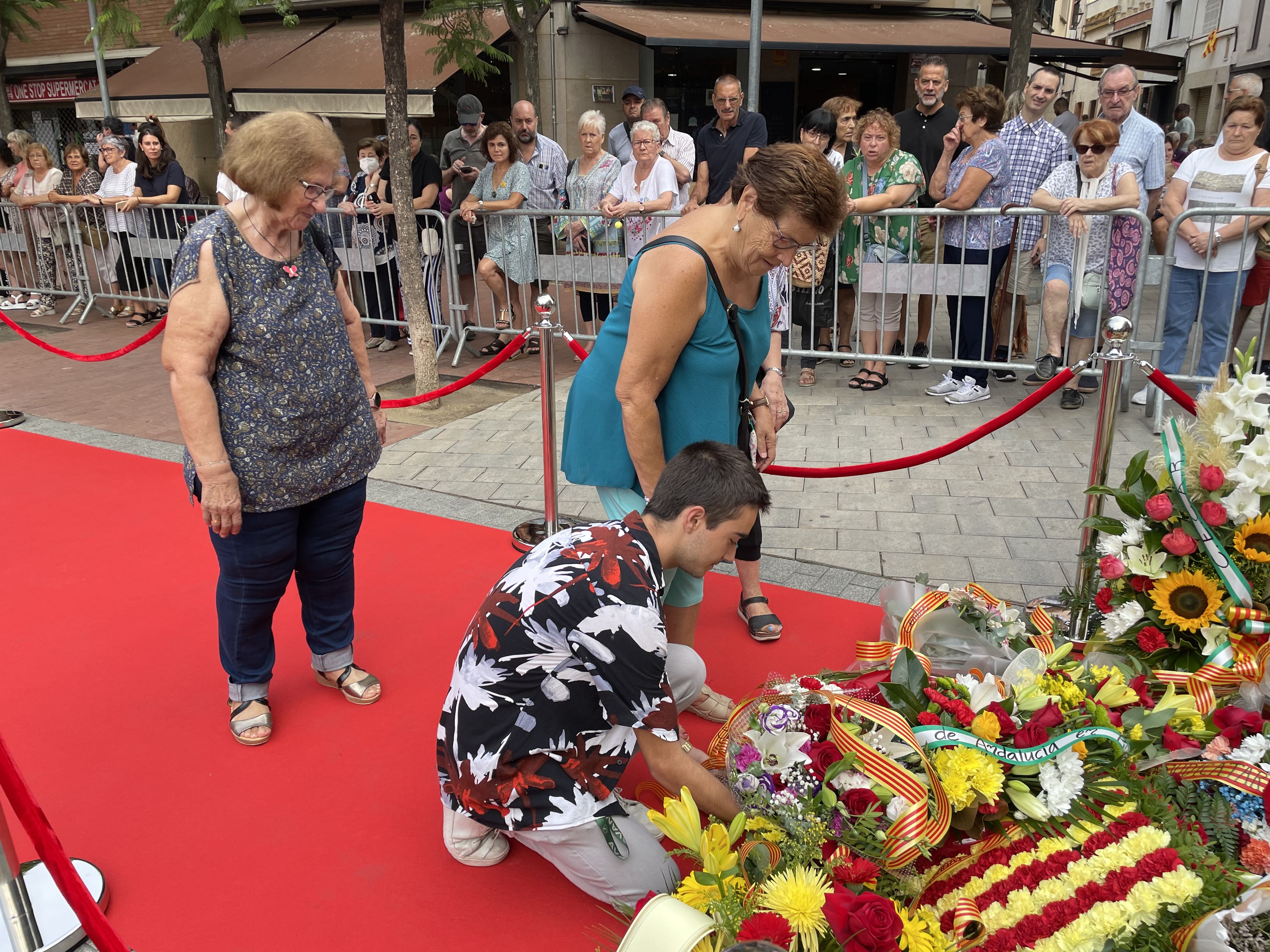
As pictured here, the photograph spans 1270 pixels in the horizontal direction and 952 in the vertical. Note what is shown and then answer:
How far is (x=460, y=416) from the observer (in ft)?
23.0

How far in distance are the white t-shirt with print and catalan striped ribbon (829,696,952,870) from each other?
475 cm

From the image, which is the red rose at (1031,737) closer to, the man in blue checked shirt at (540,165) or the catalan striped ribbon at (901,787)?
the catalan striped ribbon at (901,787)

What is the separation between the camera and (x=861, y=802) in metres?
2.24

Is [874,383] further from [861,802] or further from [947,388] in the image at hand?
[861,802]

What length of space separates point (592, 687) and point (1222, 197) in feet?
18.2

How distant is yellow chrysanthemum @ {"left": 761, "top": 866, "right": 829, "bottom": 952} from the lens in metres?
1.94

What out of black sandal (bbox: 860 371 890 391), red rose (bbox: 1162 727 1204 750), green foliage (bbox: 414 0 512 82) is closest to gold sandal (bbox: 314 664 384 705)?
red rose (bbox: 1162 727 1204 750)

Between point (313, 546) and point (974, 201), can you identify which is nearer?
point (313, 546)

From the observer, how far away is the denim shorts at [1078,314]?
6.18 metres

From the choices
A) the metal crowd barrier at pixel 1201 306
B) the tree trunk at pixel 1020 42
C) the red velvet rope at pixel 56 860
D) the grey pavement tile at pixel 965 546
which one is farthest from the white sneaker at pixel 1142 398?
the tree trunk at pixel 1020 42

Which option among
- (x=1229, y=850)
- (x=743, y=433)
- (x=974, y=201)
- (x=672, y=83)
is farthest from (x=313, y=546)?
(x=672, y=83)

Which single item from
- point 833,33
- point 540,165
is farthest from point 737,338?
point 833,33

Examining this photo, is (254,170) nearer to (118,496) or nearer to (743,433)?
(743,433)

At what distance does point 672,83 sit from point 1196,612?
631 inches
